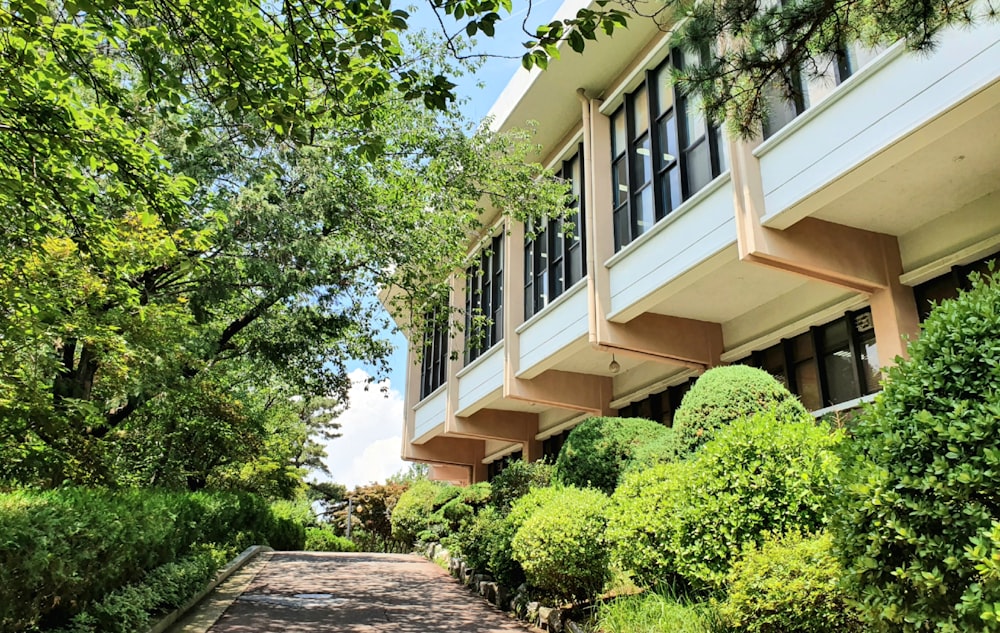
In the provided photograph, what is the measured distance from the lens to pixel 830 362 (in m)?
10.2

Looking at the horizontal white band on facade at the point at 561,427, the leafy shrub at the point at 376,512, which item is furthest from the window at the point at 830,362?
the leafy shrub at the point at 376,512

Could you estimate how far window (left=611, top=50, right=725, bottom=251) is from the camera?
10.9m

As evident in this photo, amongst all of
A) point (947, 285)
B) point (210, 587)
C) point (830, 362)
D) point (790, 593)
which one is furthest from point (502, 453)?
point (790, 593)

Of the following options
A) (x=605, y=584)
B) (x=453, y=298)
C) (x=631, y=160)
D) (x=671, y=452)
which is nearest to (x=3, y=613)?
(x=605, y=584)

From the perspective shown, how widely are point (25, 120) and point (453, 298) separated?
16535 millimetres

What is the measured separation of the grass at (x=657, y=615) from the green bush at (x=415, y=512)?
44.4 feet

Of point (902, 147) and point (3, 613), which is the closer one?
point (3, 613)

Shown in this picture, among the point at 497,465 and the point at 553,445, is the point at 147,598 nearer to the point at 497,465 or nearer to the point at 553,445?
the point at 553,445

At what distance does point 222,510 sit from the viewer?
575 inches

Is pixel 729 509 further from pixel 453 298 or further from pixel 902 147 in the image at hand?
pixel 453 298

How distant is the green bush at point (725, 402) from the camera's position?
7992 millimetres

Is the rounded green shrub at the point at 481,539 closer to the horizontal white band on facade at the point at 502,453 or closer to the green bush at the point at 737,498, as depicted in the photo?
the green bush at the point at 737,498

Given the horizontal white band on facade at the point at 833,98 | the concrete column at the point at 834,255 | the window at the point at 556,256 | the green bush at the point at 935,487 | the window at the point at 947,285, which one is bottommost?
the green bush at the point at 935,487

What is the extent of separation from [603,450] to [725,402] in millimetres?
2940
